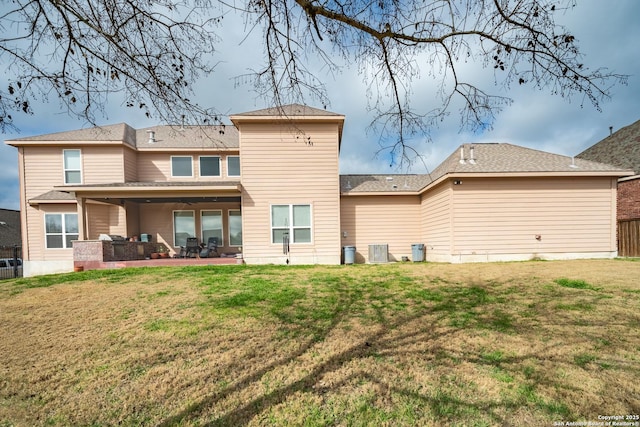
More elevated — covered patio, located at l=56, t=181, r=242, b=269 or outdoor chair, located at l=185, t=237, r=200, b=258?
covered patio, located at l=56, t=181, r=242, b=269

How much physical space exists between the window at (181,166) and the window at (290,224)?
5319mm

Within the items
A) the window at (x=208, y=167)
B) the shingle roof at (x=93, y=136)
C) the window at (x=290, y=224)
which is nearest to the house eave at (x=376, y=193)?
the window at (x=290, y=224)

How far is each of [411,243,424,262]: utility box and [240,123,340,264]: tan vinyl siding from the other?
3.38 meters

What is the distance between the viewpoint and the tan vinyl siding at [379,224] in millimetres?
12969

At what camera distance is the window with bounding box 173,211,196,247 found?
1366 cm

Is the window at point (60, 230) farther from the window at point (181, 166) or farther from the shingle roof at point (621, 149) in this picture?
the shingle roof at point (621, 149)

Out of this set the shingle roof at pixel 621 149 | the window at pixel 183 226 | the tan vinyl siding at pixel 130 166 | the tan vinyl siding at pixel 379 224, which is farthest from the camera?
the shingle roof at pixel 621 149

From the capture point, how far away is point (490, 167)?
443 inches

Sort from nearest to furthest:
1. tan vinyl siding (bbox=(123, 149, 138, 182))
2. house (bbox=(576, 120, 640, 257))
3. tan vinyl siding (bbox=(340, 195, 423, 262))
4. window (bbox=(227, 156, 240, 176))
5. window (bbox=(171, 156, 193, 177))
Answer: house (bbox=(576, 120, 640, 257))
tan vinyl siding (bbox=(340, 195, 423, 262))
tan vinyl siding (bbox=(123, 149, 138, 182))
window (bbox=(171, 156, 193, 177))
window (bbox=(227, 156, 240, 176))

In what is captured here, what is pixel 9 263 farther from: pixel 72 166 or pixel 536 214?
pixel 536 214

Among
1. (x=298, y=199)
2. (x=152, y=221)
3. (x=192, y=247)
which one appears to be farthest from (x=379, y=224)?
(x=152, y=221)

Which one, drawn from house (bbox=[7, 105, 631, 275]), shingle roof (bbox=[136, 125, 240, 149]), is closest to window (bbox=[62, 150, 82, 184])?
house (bbox=[7, 105, 631, 275])

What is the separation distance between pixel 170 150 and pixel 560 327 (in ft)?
49.0

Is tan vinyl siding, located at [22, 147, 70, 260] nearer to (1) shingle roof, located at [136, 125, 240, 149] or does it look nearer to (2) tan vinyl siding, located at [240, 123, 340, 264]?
(1) shingle roof, located at [136, 125, 240, 149]
